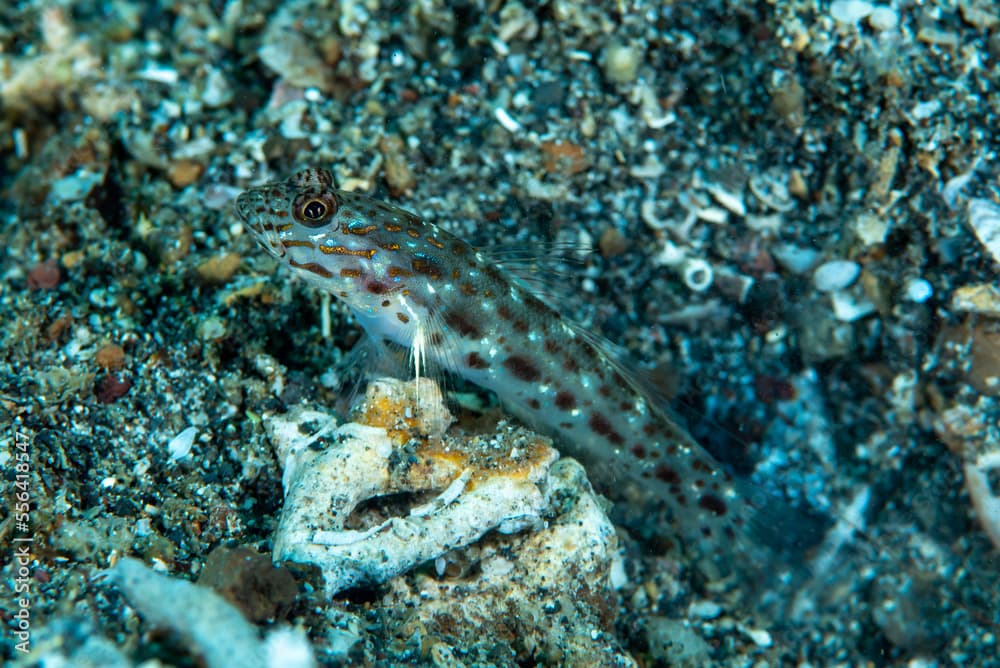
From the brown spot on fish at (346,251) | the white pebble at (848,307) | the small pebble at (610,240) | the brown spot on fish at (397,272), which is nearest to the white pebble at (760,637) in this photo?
the white pebble at (848,307)

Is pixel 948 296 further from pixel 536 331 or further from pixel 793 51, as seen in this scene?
pixel 536 331

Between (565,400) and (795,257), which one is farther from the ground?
(795,257)

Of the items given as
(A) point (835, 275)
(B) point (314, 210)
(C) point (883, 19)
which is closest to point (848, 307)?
(A) point (835, 275)

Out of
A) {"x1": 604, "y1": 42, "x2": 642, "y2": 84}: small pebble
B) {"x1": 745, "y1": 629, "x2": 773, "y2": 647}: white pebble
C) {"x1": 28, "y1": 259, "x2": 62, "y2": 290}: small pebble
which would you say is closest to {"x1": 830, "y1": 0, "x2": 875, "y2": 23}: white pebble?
{"x1": 604, "y1": 42, "x2": 642, "y2": 84}: small pebble

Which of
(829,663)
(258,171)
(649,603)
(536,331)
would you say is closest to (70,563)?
(536,331)

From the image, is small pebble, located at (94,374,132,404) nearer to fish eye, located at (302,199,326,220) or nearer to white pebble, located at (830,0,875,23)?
fish eye, located at (302,199,326,220)

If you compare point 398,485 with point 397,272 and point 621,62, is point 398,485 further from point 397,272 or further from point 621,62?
point 621,62
